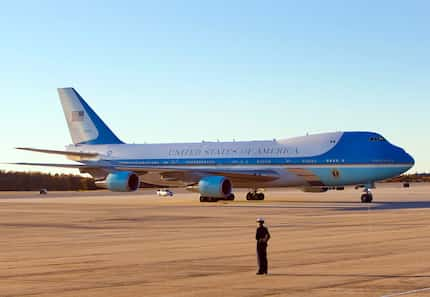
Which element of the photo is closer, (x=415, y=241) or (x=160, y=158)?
(x=415, y=241)

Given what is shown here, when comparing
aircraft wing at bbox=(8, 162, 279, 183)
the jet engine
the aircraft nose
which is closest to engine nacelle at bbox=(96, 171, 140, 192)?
aircraft wing at bbox=(8, 162, 279, 183)

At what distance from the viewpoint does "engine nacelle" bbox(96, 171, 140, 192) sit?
59.3 m

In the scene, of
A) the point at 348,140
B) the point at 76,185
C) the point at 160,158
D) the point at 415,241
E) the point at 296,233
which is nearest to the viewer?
the point at 415,241

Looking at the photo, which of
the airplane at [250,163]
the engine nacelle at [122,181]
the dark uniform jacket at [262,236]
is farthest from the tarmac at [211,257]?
the engine nacelle at [122,181]

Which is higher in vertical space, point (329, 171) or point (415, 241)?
point (329, 171)

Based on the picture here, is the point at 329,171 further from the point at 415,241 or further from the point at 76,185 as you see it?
the point at 76,185

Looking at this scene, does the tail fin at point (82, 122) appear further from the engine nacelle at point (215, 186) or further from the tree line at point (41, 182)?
the tree line at point (41, 182)

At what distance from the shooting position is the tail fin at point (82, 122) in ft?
236

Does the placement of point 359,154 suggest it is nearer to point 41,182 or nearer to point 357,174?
point 357,174

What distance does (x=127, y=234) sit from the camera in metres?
31.3

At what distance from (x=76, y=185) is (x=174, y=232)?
101 m

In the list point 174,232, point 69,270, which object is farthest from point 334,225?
point 69,270

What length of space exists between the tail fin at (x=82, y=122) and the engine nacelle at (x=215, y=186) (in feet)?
53.4

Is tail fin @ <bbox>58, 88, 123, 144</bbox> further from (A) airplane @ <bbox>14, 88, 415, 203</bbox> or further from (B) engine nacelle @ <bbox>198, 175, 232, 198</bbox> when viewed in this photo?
(B) engine nacelle @ <bbox>198, 175, 232, 198</bbox>
